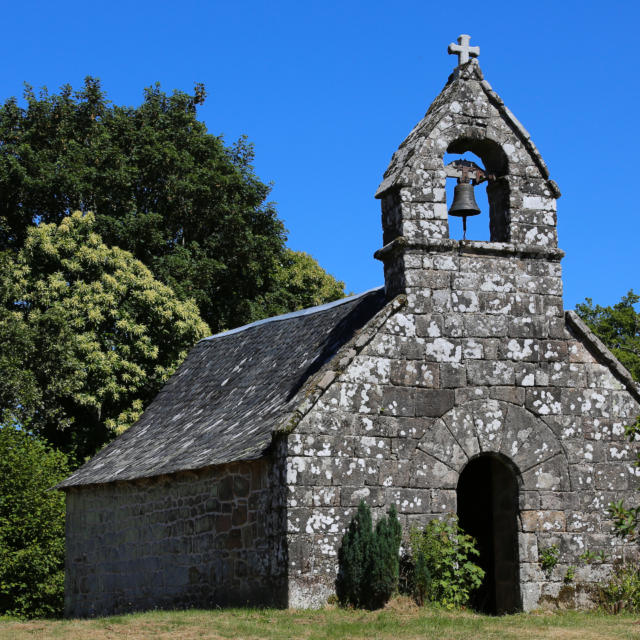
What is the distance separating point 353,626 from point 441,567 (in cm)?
177

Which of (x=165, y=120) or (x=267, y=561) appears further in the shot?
(x=165, y=120)

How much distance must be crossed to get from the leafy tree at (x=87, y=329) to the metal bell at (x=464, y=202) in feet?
45.1

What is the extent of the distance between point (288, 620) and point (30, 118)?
23.6 metres

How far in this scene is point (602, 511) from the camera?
1331 centimetres

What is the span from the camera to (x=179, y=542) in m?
14.7

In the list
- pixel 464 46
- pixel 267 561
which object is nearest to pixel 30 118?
pixel 464 46

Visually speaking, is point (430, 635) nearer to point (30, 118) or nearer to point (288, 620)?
point (288, 620)

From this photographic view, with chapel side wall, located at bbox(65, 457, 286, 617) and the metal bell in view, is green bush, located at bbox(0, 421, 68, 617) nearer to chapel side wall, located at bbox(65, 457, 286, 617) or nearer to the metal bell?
chapel side wall, located at bbox(65, 457, 286, 617)

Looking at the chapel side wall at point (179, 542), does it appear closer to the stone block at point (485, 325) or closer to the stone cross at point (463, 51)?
the stone block at point (485, 325)

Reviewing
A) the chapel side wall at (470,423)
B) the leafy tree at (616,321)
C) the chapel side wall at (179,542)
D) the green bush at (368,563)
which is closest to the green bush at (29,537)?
the chapel side wall at (179,542)

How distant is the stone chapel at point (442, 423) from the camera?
1243cm

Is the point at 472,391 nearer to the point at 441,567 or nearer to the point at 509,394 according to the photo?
the point at 509,394

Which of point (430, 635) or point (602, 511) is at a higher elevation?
point (602, 511)

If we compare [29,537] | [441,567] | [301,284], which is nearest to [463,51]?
[441,567]
